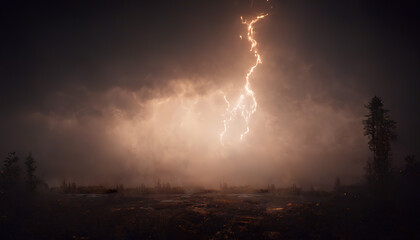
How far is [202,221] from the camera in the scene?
2622 centimetres

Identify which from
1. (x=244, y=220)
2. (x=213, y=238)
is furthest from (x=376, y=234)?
(x=213, y=238)

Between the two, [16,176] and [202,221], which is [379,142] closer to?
[202,221]

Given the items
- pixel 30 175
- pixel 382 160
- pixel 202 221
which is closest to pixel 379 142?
pixel 382 160

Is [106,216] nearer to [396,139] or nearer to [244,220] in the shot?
[244,220]

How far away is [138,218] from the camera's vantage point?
27.0 metres

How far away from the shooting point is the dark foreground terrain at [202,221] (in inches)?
924

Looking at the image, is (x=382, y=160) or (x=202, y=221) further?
(x=382, y=160)

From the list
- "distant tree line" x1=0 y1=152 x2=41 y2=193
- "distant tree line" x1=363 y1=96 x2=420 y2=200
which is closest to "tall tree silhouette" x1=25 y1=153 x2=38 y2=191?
"distant tree line" x1=0 y1=152 x2=41 y2=193

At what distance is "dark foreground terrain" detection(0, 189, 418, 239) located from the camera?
23.5 meters

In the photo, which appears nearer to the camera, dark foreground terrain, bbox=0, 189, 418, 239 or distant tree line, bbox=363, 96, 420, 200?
dark foreground terrain, bbox=0, 189, 418, 239

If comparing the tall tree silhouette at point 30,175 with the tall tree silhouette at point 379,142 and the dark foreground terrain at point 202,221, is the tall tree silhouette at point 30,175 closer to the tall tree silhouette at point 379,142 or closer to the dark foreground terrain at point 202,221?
the dark foreground terrain at point 202,221

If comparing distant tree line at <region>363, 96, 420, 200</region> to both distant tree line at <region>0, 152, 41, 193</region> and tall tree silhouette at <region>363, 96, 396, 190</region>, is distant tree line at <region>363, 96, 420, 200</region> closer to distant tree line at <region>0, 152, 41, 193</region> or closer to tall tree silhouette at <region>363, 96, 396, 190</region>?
tall tree silhouette at <region>363, 96, 396, 190</region>

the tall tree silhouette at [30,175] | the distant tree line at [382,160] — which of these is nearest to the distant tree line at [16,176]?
the tall tree silhouette at [30,175]

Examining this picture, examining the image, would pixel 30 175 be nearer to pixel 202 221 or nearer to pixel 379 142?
pixel 202 221
